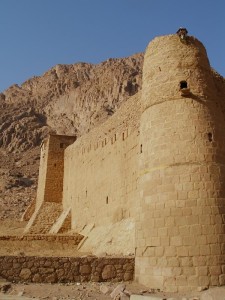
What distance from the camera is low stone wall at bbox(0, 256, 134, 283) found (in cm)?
992

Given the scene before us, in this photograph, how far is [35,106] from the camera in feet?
269

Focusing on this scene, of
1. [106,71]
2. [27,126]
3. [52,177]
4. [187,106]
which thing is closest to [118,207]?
[187,106]

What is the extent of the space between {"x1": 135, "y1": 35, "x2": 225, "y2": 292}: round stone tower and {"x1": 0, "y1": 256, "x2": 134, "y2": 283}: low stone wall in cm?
60

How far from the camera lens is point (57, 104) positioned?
7981cm

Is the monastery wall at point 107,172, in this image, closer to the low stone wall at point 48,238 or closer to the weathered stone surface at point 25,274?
the low stone wall at point 48,238

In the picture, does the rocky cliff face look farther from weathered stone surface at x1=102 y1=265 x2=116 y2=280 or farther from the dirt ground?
the dirt ground

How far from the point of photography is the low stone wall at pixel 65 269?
9.92 meters

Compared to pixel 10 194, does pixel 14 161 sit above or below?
above

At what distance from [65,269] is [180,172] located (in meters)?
4.08

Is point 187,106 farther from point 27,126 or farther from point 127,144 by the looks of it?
point 27,126

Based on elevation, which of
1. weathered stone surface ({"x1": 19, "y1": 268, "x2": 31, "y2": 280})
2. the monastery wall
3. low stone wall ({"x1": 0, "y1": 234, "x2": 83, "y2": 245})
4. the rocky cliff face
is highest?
the rocky cliff face

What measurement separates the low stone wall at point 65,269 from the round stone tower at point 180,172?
0.60 meters

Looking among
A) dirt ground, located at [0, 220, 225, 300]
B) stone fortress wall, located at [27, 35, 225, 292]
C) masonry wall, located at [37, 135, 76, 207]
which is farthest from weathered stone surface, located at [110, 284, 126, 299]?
masonry wall, located at [37, 135, 76, 207]

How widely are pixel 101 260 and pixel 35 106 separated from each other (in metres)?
74.6
